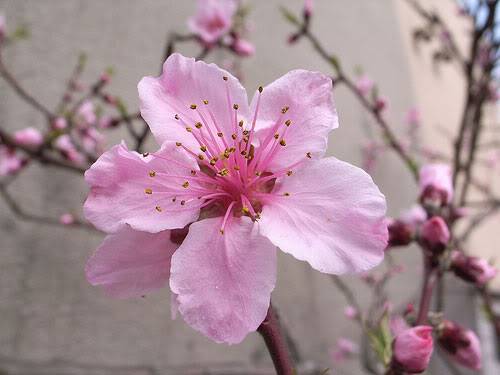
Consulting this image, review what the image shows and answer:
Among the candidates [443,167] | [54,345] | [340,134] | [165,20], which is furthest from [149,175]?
[340,134]

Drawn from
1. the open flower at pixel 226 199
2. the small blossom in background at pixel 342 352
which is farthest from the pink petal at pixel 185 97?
the small blossom in background at pixel 342 352

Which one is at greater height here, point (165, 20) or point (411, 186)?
point (165, 20)

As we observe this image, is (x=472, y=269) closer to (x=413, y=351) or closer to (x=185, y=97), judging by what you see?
(x=413, y=351)

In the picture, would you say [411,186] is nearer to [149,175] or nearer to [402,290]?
[402,290]

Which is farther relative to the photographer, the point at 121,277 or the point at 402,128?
the point at 402,128

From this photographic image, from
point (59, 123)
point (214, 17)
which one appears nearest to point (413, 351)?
point (59, 123)

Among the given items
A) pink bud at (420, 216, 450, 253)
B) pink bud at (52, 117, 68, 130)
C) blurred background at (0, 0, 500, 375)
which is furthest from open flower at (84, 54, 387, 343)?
pink bud at (52, 117, 68, 130)
